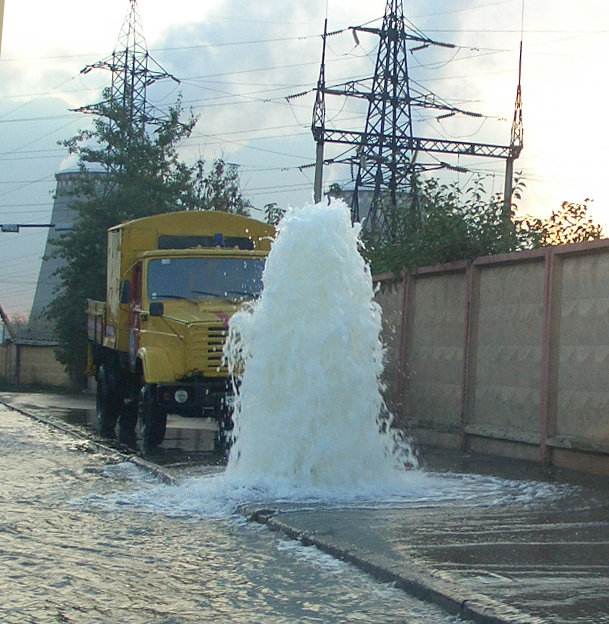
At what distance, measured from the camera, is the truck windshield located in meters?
15.9

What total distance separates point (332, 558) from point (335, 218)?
13.6 ft

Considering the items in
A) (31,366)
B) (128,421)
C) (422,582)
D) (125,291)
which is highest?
(125,291)

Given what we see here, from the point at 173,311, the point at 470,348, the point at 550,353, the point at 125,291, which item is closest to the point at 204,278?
the point at 173,311

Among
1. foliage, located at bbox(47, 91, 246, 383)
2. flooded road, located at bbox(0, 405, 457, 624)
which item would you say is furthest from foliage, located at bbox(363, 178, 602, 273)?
foliage, located at bbox(47, 91, 246, 383)

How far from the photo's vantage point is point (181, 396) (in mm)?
14953

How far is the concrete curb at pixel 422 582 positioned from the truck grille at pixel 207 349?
6.85 m

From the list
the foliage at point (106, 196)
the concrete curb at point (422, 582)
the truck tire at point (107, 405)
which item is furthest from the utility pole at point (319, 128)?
the concrete curb at point (422, 582)

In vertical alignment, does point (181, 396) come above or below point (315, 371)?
below

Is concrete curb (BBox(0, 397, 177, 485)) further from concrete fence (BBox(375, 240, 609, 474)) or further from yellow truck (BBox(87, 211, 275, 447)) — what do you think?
concrete fence (BBox(375, 240, 609, 474))

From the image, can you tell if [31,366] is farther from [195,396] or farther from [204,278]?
[195,396]

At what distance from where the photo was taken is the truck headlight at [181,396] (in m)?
14.9

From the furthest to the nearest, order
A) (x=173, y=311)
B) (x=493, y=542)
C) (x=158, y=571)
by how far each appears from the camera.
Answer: (x=173, y=311) < (x=493, y=542) < (x=158, y=571)

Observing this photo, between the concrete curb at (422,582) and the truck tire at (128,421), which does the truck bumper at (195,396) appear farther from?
the concrete curb at (422,582)

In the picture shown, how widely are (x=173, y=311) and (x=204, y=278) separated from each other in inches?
30.2
